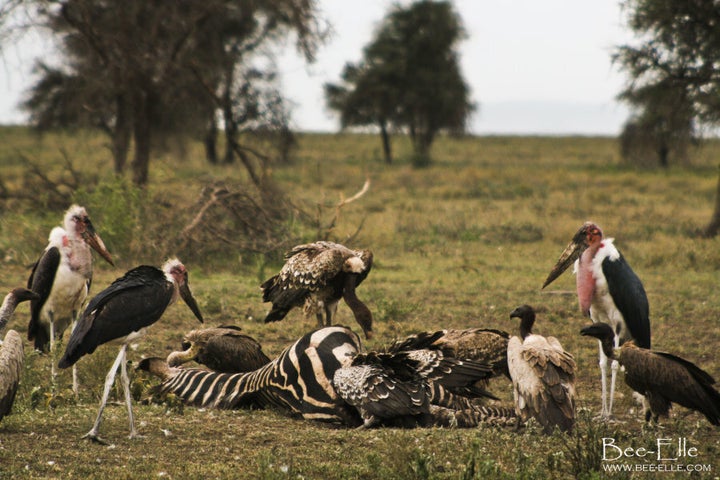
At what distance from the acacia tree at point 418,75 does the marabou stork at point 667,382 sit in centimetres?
3243

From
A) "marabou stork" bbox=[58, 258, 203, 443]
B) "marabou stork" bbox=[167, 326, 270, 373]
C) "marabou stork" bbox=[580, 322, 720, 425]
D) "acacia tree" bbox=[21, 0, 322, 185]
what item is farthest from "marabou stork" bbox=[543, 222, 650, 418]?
"acacia tree" bbox=[21, 0, 322, 185]

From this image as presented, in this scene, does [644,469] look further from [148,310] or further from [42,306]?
[42,306]

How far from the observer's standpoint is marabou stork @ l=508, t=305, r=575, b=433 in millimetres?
6176

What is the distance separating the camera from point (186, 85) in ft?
57.5

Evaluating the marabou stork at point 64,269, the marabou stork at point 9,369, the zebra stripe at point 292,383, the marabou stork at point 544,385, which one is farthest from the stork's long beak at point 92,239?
the marabou stork at point 544,385

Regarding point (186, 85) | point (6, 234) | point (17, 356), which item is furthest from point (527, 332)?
point (186, 85)

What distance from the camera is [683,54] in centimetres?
1667

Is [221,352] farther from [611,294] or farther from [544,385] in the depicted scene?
[611,294]

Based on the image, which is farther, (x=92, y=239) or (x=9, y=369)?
(x=92, y=239)

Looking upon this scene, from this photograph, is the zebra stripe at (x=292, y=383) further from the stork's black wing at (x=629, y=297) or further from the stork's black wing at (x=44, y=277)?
the stork's black wing at (x=629, y=297)

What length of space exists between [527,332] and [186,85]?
11493 mm

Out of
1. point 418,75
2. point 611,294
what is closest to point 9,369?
point 611,294

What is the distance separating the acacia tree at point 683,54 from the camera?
16.3m

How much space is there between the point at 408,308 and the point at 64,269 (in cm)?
386
